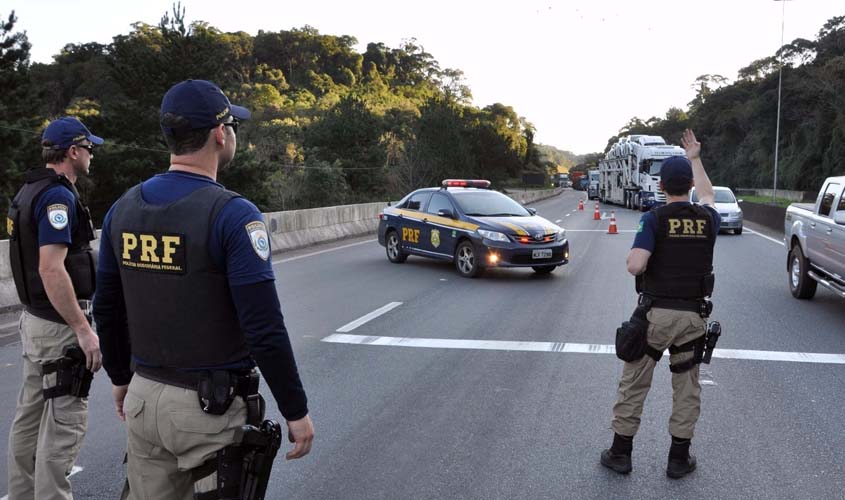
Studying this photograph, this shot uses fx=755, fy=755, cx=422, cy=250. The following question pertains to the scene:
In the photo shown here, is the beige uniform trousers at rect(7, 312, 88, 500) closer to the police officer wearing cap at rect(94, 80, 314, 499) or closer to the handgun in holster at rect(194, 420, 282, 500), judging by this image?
the police officer wearing cap at rect(94, 80, 314, 499)

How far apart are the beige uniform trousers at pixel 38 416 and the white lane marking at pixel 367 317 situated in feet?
16.2

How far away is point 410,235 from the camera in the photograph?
14.4 metres

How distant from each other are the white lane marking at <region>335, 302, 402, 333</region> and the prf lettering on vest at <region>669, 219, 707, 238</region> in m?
4.71

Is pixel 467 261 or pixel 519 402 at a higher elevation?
pixel 467 261

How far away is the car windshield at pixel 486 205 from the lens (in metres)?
13.4

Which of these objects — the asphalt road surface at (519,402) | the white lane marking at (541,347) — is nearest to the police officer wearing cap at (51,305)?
the asphalt road surface at (519,402)

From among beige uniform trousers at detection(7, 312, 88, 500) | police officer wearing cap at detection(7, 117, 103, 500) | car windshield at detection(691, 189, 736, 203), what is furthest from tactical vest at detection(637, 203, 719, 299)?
car windshield at detection(691, 189, 736, 203)

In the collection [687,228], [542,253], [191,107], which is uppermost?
[191,107]

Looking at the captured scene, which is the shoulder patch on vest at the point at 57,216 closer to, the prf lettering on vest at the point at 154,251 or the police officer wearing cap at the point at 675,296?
the prf lettering on vest at the point at 154,251

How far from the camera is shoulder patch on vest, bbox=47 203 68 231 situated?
11.3 feet

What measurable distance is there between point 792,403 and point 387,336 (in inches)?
158

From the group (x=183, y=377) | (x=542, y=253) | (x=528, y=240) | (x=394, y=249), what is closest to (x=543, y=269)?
(x=542, y=253)

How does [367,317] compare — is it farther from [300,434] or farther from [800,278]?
[300,434]

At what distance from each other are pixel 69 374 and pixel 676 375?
3349 millimetres
